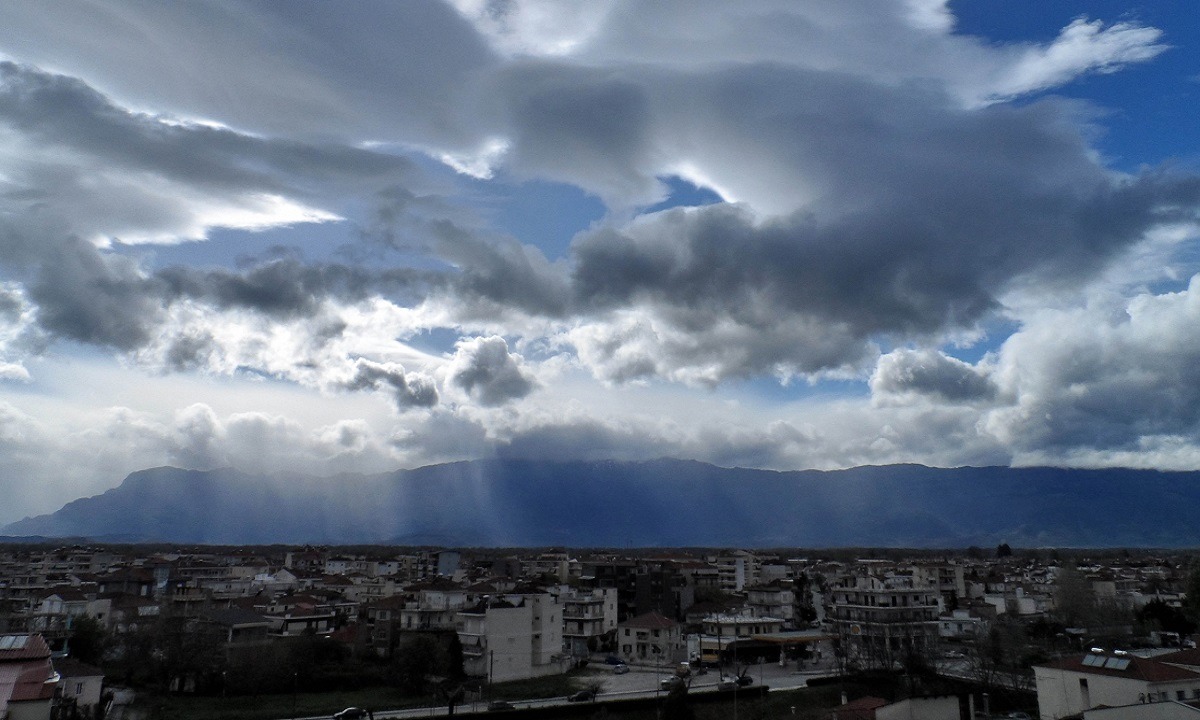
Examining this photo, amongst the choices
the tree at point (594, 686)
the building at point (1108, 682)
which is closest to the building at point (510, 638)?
the tree at point (594, 686)

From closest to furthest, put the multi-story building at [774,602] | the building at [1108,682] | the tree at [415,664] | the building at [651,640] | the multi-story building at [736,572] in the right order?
the building at [1108,682]
the tree at [415,664]
the building at [651,640]
the multi-story building at [774,602]
the multi-story building at [736,572]

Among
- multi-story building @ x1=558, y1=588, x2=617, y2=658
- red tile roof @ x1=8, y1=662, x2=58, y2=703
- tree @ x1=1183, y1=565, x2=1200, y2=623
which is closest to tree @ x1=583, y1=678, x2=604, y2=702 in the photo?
multi-story building @ x1=558, y1=588, x2=617, y2=658

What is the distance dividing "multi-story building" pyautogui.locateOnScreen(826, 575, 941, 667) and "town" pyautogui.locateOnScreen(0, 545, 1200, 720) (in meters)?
0.20

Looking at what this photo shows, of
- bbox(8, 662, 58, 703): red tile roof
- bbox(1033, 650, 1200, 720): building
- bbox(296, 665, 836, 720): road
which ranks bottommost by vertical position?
bbox(296, 665, 836, 720): road

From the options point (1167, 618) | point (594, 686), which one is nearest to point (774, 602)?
point (1167, 618)

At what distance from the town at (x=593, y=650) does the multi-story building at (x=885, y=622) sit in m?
0.20

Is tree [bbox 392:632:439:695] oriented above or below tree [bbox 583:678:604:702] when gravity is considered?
above

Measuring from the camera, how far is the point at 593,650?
2500 inches

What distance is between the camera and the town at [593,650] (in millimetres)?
32906

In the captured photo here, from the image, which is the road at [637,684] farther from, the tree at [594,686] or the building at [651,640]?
the building at [651,640]

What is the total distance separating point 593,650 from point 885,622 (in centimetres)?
2186

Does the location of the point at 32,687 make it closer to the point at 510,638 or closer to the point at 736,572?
the point at 510,638

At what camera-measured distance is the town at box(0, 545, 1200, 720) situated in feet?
108

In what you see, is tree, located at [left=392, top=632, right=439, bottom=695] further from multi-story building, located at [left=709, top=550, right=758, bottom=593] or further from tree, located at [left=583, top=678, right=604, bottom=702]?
multi-story building, located at [left=709, top=550, right=758, bottom=593]
